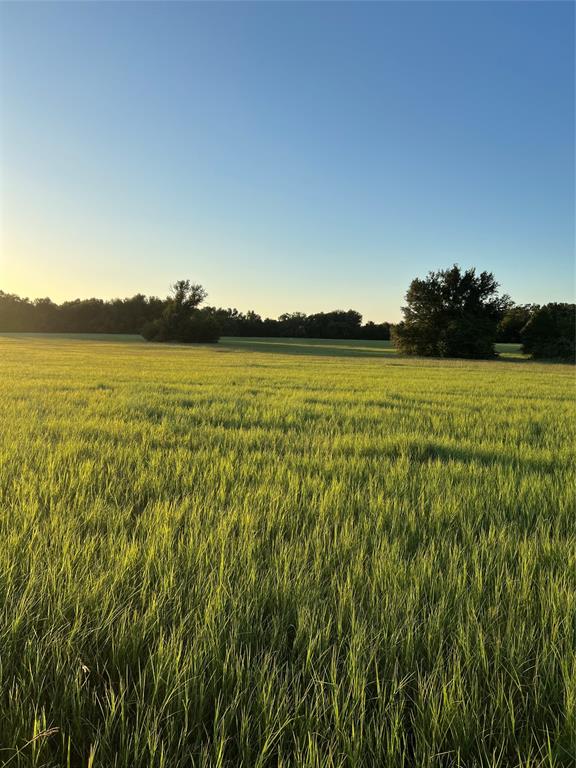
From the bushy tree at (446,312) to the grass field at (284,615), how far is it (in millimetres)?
43584

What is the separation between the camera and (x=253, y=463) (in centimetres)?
373

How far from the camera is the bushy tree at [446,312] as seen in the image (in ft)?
144

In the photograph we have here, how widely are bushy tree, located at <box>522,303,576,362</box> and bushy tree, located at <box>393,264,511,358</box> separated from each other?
3588mm

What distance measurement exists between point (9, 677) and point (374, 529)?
1749 mm

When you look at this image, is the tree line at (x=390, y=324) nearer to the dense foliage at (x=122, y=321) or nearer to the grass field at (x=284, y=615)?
the dense foliage at (x=122, y=321)

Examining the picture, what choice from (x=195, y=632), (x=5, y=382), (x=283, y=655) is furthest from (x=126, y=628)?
(x=5, y=382)

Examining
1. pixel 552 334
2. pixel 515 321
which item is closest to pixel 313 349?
pixel 552 334

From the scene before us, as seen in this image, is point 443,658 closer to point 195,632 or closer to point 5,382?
point 195,632

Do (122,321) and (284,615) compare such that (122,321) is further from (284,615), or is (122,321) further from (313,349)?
(284,615)

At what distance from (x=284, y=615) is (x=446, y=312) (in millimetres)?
49500

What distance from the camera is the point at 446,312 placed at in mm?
46688

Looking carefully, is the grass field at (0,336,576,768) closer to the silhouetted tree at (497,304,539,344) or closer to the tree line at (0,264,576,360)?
the tree line at (0,264,576,360)

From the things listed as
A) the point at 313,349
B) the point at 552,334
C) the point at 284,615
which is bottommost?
the point at 284,615

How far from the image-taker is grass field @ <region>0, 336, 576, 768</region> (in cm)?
106
